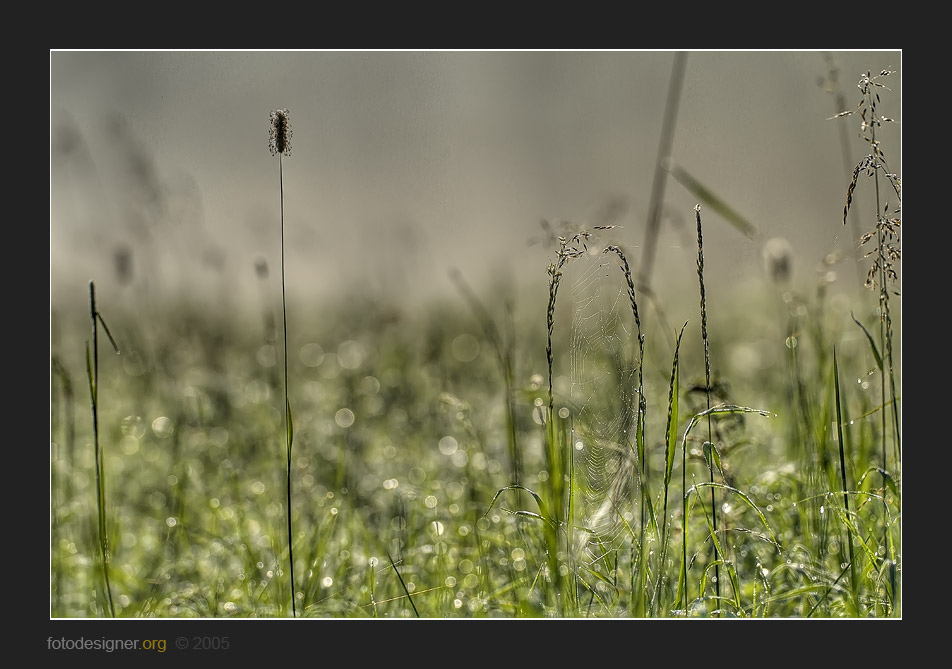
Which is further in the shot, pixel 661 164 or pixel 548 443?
pixel 661 164

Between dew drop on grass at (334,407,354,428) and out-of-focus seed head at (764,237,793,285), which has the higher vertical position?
out-of-focus seed head at (764,237,793,285)

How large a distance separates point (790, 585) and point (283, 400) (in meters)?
1.82

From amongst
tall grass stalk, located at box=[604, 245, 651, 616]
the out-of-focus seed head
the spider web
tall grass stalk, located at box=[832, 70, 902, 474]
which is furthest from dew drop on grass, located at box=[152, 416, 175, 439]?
tall grass stalk, located at box=[832, 70, 902, 474]

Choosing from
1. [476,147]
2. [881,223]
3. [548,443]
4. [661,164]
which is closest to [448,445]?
[548,443]

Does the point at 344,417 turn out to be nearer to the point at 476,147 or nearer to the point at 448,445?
the point at 448,445

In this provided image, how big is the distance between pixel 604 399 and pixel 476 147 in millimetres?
875

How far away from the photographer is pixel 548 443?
6.97 ft

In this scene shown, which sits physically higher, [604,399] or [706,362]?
[706,362]

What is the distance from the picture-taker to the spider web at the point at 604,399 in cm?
223

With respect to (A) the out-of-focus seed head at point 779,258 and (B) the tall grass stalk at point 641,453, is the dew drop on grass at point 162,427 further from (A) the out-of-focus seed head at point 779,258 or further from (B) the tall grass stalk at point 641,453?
(A) the out-of-focus seed head at point 779,258

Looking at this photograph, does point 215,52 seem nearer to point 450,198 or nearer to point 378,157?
point 378,157

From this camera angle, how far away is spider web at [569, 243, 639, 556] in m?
2.23

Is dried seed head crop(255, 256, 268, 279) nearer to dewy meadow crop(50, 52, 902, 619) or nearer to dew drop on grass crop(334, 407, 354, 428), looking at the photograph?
dewy meadow crop(50, 52, 902, 619)

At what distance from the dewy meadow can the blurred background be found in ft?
0.07
